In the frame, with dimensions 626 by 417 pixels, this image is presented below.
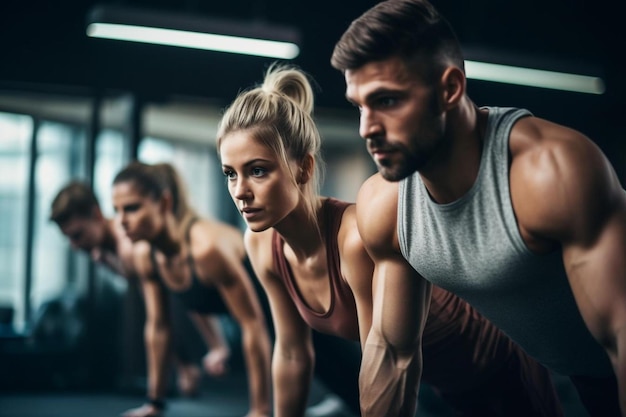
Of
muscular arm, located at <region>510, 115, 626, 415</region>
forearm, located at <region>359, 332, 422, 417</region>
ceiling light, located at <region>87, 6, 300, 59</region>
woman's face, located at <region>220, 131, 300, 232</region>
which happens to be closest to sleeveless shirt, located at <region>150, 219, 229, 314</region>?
ceiling light, located at <region>87, 6, 300, 59</region>

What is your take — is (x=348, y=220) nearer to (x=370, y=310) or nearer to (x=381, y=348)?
(x=370, y=310)

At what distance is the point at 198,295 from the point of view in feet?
12.2

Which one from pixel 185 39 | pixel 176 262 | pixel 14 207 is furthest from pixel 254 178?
pixel 14 207

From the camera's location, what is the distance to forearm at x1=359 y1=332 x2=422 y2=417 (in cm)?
172

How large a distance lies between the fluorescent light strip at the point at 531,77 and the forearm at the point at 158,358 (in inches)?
102

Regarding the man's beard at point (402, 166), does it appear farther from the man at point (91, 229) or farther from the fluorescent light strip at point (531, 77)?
the fluorescent light strip at point (531, 77)

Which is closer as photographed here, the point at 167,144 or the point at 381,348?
the point at 381,348

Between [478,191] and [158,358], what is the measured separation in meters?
2.76

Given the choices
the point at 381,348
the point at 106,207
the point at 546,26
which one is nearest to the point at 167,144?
the point at 106,207

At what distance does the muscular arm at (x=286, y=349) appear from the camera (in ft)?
7.09

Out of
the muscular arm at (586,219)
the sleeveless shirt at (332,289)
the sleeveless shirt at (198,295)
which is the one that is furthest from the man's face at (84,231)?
the muscular arm at (586,219)

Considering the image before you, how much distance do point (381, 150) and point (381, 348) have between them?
537 millimetres

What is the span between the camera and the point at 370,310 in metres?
1.88

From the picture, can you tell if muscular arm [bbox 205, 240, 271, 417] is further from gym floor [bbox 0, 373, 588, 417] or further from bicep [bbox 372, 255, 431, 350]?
bicep [bbox 372, 255, 431, 350]
